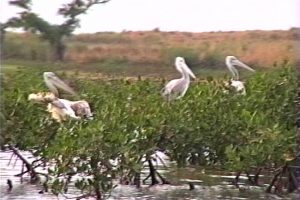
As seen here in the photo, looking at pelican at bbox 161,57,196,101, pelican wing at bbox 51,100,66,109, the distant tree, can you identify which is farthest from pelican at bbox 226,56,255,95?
pelican wing at bbox 51,100,66,109

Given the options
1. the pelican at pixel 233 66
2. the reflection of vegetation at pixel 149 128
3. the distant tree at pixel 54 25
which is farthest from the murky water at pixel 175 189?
the distant tree at pixel 54 25

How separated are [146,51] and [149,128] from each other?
0.92ft

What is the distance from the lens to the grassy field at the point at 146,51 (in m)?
2.74

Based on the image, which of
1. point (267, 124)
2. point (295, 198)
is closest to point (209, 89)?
point (267, 124)

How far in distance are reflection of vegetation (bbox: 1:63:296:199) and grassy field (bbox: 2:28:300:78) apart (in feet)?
0.16

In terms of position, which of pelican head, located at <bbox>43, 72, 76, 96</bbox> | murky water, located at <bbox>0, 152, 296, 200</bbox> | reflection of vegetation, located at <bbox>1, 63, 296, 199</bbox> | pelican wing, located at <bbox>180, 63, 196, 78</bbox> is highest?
pelican wing, located at <bbox>180, 63, 196, 78</bbox>

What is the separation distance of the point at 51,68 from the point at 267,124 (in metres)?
0.80

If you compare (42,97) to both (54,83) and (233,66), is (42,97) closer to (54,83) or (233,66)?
(54,83)

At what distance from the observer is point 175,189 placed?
2912 mm

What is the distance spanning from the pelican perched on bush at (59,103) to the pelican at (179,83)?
290 mm

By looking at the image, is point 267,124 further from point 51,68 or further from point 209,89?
point 51,68

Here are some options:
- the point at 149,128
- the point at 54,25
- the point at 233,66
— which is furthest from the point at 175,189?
the point at 54,25

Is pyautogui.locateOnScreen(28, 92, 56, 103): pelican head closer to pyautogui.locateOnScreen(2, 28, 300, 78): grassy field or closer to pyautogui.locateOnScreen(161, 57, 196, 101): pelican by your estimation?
pyautogui.locateOnScreen(2, 28, 300, 78): grassy field

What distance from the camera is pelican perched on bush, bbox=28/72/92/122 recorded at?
9.15 feet
